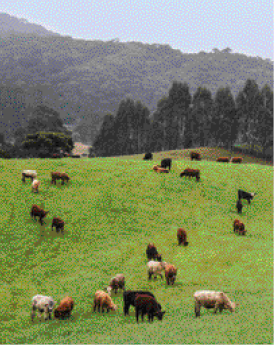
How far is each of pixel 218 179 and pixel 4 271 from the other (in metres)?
25.8

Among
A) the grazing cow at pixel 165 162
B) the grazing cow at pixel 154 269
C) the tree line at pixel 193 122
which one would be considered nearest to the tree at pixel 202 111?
the tree line at pixel 193 122

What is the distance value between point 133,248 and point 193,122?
279 ft

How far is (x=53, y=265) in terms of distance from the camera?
21906 mm

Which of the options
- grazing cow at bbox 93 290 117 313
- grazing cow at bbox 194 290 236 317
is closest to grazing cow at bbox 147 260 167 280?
grazing cow at bbox 93 290 117 313

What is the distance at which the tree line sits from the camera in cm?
9069

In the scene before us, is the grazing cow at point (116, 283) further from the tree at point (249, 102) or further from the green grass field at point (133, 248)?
the tree at point (249, 102)

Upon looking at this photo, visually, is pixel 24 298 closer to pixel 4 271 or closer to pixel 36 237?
pixel 4 271

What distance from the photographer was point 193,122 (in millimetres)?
105062

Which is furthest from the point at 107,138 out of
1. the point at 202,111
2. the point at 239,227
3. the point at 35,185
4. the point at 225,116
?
the point at 239,227

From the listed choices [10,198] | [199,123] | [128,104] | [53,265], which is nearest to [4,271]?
[53,265]

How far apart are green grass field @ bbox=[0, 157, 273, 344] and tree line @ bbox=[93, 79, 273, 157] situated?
5357 cm

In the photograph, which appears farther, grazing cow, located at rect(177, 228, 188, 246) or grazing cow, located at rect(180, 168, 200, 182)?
grazing cow, located at rect(180, 168, 200, 182)

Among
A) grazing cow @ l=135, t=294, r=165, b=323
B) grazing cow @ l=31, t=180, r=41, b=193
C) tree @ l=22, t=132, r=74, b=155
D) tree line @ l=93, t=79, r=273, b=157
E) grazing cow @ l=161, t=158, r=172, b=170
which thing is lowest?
grazing cow @ l=135, t=294, r=165, b=323

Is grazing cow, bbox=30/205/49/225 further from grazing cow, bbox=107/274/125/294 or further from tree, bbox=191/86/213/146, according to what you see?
tree, bbox=191/86/213/146
